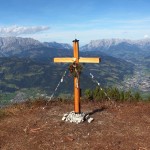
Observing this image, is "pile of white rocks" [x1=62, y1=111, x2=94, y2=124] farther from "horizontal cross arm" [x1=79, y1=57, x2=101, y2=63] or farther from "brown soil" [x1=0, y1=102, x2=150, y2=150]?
"horizontal cross arm" [x1=79, y1=57, x2=101, y2=63]

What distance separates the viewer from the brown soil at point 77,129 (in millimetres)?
18344

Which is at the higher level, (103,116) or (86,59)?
→ (86,59)

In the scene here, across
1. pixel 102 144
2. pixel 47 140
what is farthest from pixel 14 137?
pixel 102 144

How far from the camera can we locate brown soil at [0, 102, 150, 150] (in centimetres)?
1834

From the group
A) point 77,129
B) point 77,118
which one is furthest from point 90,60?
point 77,129

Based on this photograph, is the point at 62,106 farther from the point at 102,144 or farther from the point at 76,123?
the point at 102,144

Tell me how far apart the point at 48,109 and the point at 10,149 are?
9.25 meters

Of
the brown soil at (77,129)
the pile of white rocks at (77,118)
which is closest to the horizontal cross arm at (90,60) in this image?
the pile of white rocks at (77,118)

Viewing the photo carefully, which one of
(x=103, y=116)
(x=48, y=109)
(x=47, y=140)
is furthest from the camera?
(x=48, y=109)

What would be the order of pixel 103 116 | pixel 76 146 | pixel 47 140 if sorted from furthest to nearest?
1. pixel 103 116
2. pixel 47 140
3. pixel 76 146

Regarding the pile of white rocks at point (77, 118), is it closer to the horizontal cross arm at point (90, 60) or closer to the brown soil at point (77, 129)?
the brown soil at point (77, 129)

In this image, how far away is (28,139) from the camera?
1964 centimetres

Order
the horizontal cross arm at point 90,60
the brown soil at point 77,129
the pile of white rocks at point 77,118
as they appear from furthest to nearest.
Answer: the pile of white rocks at point 77,118 → the horizontal cross arm at point 90,60 → the brown soil at point 77,129

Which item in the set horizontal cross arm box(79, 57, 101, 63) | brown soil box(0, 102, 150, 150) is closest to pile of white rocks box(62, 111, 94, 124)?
brown soil box(0, 102, 150, 150)
